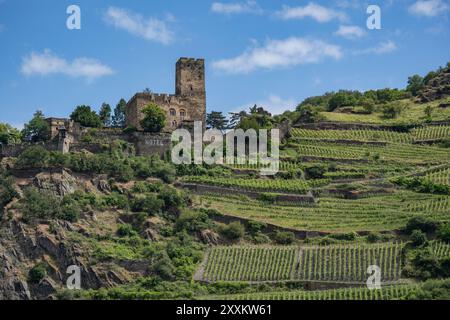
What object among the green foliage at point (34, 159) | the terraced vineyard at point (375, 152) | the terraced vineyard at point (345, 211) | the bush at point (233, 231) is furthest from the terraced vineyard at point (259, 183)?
the green foliage at point (34, 159)

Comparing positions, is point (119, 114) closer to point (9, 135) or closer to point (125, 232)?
point (9, 135)

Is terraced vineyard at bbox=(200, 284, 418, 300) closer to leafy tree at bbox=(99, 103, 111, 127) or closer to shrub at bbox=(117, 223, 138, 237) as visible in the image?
shrub at bbox=(117, 223, 138, 237)

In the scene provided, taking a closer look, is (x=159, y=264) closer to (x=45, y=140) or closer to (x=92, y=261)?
(x=92, y=261)

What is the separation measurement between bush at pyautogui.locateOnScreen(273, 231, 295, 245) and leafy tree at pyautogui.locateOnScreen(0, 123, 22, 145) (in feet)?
70.2

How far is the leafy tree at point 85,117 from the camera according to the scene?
77000 millimetres

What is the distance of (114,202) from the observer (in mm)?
65250

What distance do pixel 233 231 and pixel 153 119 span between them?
1551cm

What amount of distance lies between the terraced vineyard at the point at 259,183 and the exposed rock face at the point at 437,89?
26986 mm

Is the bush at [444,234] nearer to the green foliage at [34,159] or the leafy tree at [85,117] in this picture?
the green foliage at [34,159]

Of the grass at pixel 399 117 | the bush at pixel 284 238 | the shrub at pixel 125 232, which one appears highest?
the grass at pixel 399 117

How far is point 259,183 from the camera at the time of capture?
70812 millimetres

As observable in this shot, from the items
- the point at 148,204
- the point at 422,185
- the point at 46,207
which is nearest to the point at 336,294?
Result: the point at 148,204
